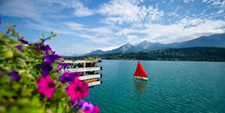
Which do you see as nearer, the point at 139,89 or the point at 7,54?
the point at 7,54

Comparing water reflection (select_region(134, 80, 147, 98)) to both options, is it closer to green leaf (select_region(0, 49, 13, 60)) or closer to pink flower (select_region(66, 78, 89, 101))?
pink flower (select_region(66, 78, 89, 101))

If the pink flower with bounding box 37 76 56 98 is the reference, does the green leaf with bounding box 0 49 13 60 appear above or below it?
above

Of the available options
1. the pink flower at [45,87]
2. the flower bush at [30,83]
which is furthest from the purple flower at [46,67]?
the pink flower at [45,87]

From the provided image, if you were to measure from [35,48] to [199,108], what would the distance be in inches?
896

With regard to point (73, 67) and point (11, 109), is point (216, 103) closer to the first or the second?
point (73, 67)

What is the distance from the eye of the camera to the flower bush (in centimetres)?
87

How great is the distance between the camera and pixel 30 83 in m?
1.30

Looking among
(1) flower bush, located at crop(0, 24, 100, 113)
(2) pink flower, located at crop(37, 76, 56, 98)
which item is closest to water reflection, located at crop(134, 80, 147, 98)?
(1) flower bush, located at crop(0, 24, 100, 113)

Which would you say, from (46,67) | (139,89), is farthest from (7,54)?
(139,89)

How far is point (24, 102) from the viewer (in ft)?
2.64

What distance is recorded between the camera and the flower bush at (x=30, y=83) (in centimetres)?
87

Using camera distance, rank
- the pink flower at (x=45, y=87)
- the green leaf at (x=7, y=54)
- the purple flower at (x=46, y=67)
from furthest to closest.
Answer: the purple flower at (x=46, y=67), the pink flower at (x=45, y=87), the green leaf at (x=7, y=54)

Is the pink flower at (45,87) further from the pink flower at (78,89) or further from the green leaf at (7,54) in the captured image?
the green leaf at (7,54)

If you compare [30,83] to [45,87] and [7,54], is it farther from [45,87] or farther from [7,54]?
[7,54]
